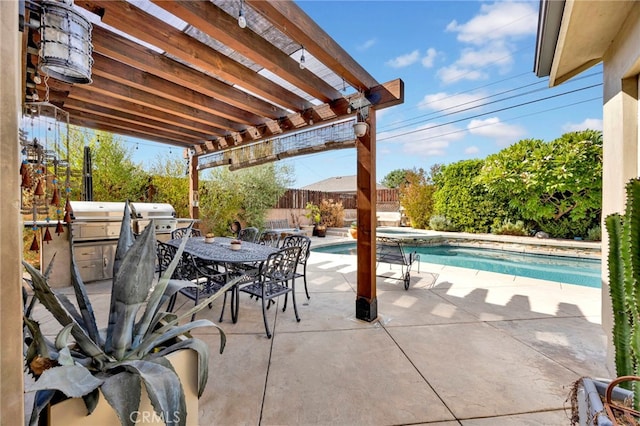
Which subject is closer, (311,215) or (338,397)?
(338,397)

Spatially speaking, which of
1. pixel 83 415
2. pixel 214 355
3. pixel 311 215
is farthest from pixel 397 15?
pixel 83 415

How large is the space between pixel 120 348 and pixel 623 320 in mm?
2395

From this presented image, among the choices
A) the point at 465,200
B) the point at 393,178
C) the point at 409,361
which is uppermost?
the point at 393,178

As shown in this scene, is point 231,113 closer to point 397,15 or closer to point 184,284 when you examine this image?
point 184,284

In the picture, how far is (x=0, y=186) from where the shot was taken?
678mm

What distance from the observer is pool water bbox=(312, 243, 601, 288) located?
6.17 meters

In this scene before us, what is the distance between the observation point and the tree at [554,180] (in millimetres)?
7973

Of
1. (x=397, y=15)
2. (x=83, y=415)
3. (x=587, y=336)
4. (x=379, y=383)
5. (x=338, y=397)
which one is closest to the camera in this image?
(x=83, y=415)

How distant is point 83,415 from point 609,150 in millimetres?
3450

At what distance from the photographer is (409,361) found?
229 centimetres

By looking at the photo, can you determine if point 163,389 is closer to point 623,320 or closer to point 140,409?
point 140,409

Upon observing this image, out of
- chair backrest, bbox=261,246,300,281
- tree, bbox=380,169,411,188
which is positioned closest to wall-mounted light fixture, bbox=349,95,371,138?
chair backrest, bbox=261,246,300,281

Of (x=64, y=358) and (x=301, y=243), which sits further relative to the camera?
(x=301, y=243)

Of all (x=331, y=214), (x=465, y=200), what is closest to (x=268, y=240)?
(x=331, y=214)
